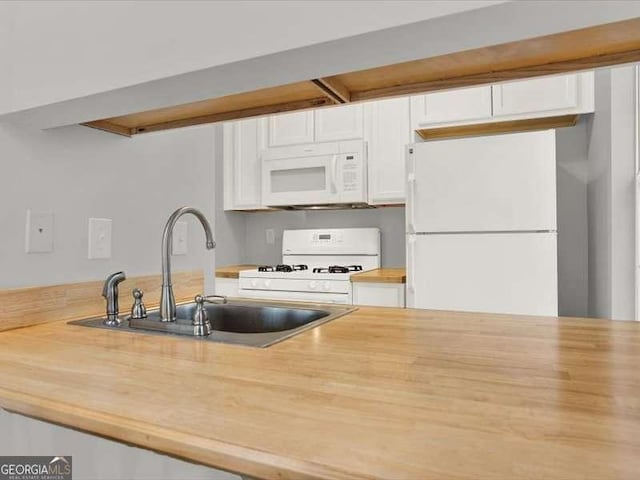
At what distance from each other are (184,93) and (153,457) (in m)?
0.77

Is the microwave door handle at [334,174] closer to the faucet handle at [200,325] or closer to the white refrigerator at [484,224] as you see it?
the white refrigerator at [484,224]

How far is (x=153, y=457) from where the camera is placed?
89 centimetres

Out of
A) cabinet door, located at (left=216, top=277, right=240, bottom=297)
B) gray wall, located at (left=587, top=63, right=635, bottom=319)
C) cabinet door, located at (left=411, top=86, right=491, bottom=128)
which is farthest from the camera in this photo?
cabinet door, located at (left=216, top=277, right=240, bottom=297)

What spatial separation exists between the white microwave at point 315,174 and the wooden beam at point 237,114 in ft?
5.48

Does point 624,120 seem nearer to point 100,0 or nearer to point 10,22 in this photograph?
point 100,0

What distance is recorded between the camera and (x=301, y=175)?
3.16m

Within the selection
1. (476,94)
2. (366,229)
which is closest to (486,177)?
(476,94)

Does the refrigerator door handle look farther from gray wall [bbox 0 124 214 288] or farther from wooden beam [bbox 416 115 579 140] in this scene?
gray wall [bbox 0 124 214 288]

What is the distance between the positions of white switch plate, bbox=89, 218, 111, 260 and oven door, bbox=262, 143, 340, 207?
1.81m

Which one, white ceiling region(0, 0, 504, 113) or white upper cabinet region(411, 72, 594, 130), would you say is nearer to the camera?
white ceiling region(0, 0, 504, 113)

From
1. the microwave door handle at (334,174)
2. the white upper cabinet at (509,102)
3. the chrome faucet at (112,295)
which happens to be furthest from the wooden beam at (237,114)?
the microwave door handle at (334,174)

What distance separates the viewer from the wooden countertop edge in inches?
18.3

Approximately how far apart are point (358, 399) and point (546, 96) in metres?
2.44

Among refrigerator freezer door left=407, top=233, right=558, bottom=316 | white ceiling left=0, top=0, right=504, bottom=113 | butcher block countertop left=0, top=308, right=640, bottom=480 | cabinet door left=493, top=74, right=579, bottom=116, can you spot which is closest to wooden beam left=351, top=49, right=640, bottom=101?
white ceiling left=0, top=0, right=504, bottom=113
